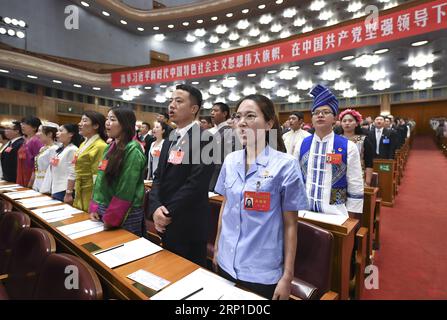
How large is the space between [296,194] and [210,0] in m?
14.1

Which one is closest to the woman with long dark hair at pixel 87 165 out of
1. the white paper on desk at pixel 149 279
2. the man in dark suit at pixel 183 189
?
the man in dark suit at pixel 183 189

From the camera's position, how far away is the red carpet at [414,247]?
2004 millimetres

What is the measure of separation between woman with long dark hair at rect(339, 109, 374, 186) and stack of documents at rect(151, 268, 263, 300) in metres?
2.21

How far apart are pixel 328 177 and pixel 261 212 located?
3.53 feet

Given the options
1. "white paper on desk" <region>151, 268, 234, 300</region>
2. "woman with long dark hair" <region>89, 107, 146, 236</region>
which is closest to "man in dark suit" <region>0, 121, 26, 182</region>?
"woman with long dark hair" <region>89, 107, 146, 236</region>

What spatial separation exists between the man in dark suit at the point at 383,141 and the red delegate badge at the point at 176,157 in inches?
190

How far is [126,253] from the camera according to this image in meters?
1.23

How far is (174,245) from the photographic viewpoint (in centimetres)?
142

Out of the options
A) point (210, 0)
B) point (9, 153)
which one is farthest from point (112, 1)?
point (9, 153)

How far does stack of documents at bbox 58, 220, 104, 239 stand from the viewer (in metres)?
1.44

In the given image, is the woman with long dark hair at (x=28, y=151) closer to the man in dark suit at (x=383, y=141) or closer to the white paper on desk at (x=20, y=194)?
the white paper on desk at (x=20, y=194)
